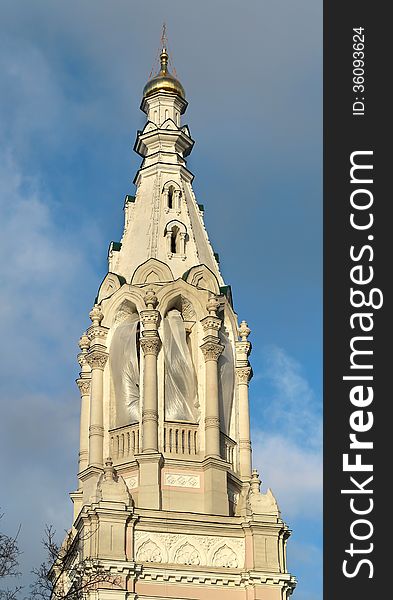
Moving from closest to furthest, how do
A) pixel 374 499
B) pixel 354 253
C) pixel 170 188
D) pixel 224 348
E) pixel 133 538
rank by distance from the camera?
1. pixel 374 499
2. pixel 354 253
3. pixel 133 538
4. pixel 224 348
5. pixel 170 188

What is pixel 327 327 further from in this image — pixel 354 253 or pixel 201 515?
pixel 201 515

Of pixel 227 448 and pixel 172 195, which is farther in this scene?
pixel 172 195

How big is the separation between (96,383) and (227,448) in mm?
5008

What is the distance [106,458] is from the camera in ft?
131

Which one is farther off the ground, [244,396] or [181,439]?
[244,396]

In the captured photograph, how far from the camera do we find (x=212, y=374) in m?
40.5

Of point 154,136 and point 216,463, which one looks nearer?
point 216,463

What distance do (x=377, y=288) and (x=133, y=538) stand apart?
42.7 feet

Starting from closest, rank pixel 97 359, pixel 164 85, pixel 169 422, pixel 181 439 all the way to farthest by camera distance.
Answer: pixel 181 439
pixel 169 422
pixel 97 359
pixel 164 85

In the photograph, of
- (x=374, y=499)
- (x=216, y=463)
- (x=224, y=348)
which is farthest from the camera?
(x=224, y=348)

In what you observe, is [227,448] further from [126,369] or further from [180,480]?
[126,369]

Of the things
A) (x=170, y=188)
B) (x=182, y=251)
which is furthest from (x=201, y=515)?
(x=170, y=188)

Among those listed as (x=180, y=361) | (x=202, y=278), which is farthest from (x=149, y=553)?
(x=202, y=278)

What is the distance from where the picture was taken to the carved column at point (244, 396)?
40912 mm
